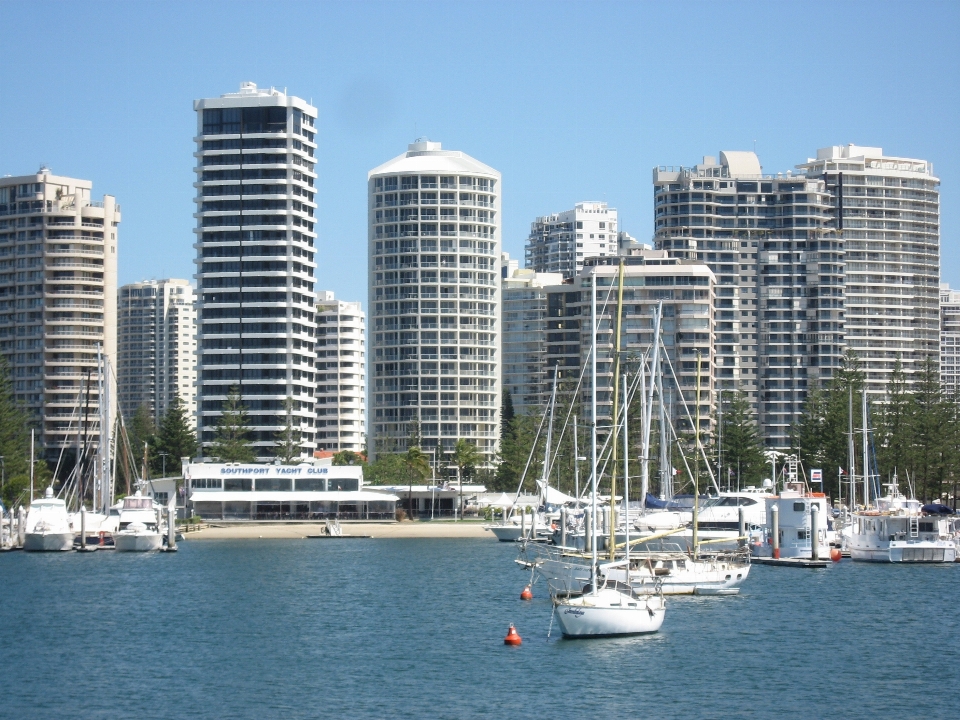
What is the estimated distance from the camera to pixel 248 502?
142 m

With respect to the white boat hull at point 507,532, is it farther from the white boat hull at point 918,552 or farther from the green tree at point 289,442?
the green tree at point 289,442

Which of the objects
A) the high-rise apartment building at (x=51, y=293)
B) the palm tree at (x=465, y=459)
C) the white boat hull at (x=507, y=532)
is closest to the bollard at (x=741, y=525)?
the white boat hull at (x=507, y=532)

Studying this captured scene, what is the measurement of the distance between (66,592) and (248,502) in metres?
65.0

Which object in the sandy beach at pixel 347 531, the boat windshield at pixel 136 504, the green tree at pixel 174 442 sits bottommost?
the sandy beach at pixel 347 531

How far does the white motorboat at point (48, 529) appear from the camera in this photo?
107 meters

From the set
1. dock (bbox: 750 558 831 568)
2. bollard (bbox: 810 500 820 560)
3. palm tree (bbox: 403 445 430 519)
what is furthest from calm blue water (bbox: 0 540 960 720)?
palm tree (bbox: 403 445 430 519)

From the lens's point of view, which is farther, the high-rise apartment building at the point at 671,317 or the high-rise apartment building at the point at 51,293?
the high-rise apartment building at the point at 51,293

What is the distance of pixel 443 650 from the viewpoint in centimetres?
5509

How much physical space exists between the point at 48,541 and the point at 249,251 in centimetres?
6730

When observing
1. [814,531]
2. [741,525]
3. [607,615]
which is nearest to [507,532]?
[741,525]

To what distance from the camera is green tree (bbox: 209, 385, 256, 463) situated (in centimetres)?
15038

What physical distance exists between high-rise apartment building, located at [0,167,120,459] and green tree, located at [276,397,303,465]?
33.6 meters

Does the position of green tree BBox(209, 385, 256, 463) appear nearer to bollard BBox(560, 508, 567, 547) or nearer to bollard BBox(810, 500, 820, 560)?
bollard BBox(560, 508, 567, 547)

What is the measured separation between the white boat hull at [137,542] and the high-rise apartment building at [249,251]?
60.4 metres
